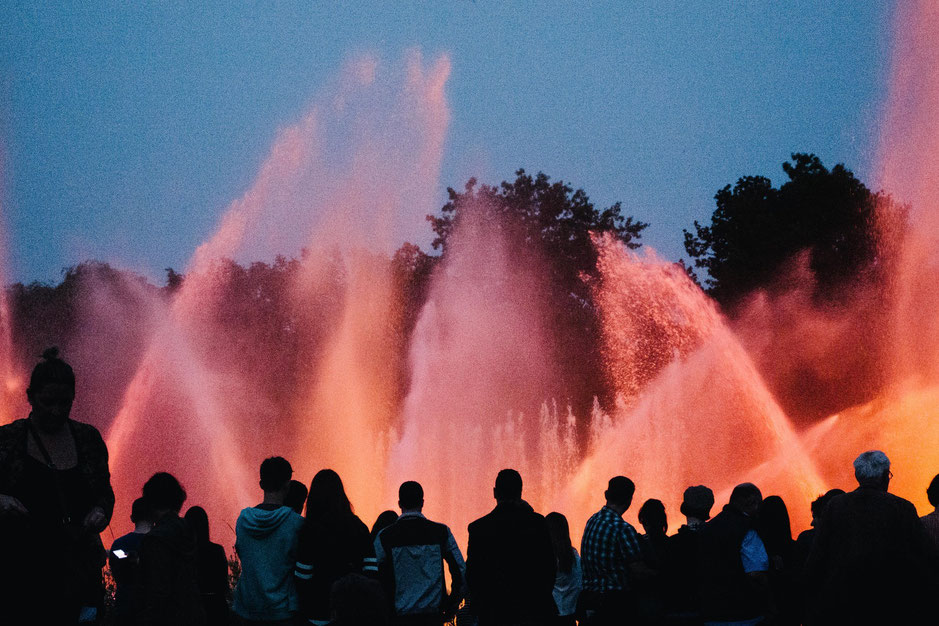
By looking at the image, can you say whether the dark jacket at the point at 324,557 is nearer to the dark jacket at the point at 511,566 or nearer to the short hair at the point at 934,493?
the dark jacket at the point at 511,566

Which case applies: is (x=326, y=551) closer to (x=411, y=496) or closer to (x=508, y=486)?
(x=411, y=496)

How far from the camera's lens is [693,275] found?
40375mm

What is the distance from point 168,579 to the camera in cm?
573

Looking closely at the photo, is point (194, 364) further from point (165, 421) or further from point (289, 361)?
point (289, 361)

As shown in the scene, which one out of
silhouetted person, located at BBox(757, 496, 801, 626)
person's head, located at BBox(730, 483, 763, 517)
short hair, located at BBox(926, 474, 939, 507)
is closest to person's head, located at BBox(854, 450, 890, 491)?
short hair, located at BBox(926, 474, 939, 507)

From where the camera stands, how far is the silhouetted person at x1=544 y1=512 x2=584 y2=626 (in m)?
8.34

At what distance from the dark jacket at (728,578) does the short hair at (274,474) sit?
3228 millimetres

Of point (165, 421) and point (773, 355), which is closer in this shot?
point (165, 421)

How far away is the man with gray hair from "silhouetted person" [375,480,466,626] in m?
2.55

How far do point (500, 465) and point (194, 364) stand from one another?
419 inches

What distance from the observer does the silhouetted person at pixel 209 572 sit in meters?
7.58

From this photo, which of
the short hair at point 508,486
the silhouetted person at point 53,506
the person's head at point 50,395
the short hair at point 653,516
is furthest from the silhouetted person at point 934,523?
the person's head at point 50,395

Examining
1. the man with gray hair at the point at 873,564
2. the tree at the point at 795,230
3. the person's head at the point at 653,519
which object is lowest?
the man with gray hair at the point at 873,564

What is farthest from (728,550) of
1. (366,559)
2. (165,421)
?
(165,421)
